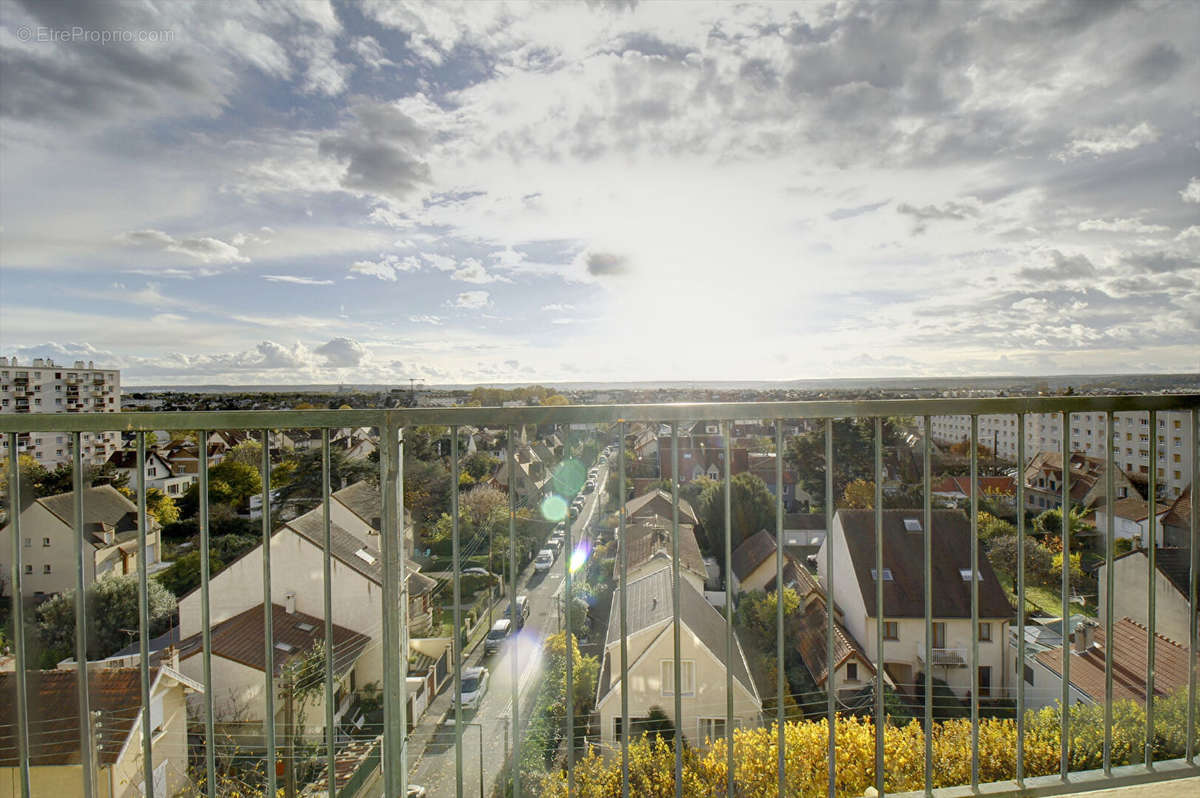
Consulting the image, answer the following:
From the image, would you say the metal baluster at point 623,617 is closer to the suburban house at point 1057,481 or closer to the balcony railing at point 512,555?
the balcony railing at point 512,555

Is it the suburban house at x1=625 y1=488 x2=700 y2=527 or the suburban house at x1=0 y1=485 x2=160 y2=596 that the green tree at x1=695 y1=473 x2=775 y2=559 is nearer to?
the suburban house at x1=625 y1=488 x2=700 y2=527

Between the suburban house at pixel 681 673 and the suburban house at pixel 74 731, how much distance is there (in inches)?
54.6

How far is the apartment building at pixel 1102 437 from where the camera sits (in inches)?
62.4

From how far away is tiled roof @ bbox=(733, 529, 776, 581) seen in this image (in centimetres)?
222

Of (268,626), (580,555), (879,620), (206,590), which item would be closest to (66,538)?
(206,590)

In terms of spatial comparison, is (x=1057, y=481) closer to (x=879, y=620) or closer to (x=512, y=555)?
(x=879, y=620)

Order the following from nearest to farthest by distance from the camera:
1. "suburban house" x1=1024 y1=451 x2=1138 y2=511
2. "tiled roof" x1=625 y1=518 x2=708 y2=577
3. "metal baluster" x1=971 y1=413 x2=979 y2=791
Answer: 1. "metal baluster" x1=971 y1=413 x2=979 y2=791
2. "suburban house" x1=1024 y1=451 x2=1138 y2=511
3. "tiled roof" x1=625 y1=518 x2=708 y2=577

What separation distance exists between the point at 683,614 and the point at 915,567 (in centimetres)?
88

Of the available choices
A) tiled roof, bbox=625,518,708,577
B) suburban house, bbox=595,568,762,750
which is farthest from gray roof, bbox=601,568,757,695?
tiled roof, bbox=625,518,708,577

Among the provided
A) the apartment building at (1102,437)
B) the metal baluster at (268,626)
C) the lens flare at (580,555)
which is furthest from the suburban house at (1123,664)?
the metal baluster at (268,626)

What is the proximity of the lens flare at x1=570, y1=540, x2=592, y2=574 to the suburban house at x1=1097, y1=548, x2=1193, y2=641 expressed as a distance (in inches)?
66.2

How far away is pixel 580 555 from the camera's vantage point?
6.20ft

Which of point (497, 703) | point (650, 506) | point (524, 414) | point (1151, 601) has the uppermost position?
point (524, 414)

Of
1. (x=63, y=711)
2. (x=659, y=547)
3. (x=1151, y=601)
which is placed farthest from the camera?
(x=659, y=547)
